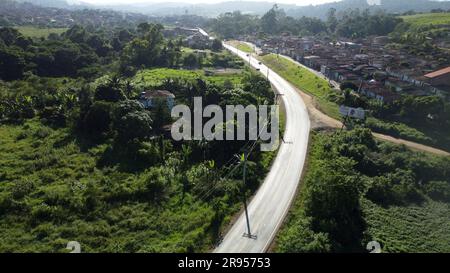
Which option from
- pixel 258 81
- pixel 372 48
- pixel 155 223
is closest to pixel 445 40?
pixel 372 48

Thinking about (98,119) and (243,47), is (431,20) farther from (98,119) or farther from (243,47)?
(98,119)

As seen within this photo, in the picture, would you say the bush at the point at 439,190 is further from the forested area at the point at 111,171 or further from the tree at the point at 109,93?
the tree at the point at 109,93

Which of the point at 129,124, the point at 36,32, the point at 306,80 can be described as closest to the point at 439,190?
the point at 129,124

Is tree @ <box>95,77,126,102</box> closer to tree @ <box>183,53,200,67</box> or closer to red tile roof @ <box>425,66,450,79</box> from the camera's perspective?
tree @ <box>183,53,200,67</box>

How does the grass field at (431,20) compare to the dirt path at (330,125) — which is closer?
the dirt path at (330,125)

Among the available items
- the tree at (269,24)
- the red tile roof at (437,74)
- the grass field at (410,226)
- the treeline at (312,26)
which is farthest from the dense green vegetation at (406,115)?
the tree at (269,24)
